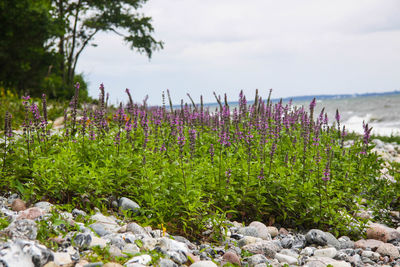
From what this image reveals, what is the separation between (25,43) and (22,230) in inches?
726

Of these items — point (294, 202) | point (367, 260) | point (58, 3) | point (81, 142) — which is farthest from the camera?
point (58, 3)

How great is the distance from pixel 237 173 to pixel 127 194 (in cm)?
158

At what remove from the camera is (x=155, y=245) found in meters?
3.80

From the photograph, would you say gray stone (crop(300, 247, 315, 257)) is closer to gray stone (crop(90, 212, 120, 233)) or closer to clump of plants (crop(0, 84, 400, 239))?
clump of plants (crop(0, 84, 400, 239))

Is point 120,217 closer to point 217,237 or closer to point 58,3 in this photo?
point 217,237

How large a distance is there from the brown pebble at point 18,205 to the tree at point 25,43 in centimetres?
1470

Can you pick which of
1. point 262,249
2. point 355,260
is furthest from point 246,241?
point 355,260

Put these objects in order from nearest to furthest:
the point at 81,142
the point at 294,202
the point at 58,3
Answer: the point at 294,202, the point at 81,142, the point at 58,3

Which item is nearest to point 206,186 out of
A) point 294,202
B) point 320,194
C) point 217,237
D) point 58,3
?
point 217,237

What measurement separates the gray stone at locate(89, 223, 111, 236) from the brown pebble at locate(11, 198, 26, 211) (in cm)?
101

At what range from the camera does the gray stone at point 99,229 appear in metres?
3.88

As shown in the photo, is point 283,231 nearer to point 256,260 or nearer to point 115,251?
point 256,260

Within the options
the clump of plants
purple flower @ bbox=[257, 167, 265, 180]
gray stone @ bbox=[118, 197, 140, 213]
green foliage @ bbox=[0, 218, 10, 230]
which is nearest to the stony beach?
gray stone @ bbox=[118, 197, 140, 213]

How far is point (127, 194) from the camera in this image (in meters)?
5.23
